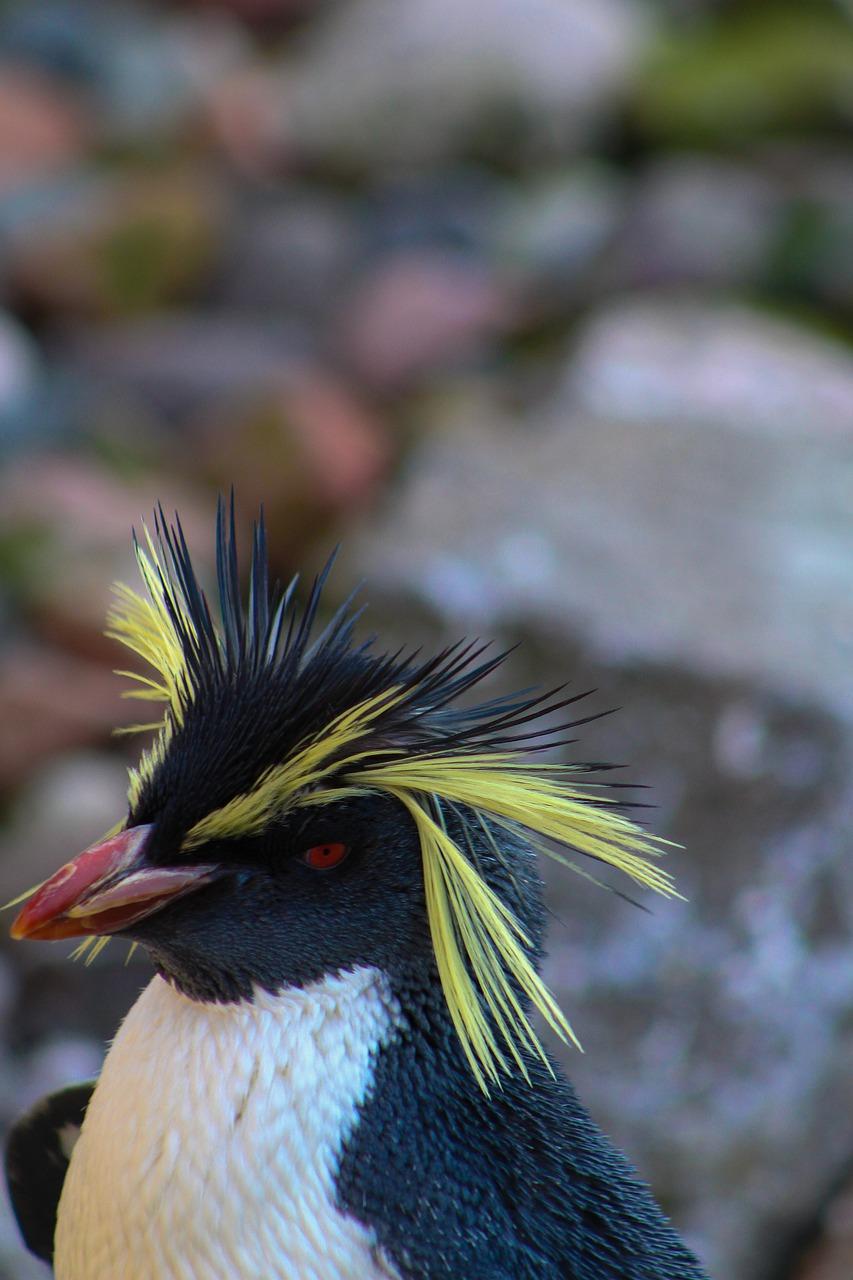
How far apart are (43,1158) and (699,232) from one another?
17.0ft

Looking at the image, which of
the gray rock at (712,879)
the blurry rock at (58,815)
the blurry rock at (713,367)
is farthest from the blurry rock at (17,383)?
the gray rock at (712,879)

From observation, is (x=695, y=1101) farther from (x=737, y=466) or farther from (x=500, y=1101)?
(x=737, y=466)

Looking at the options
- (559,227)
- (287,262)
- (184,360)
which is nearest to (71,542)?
(184,360)

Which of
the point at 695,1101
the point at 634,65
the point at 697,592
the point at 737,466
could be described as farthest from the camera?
the point at 634,65

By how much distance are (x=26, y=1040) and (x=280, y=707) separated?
6.36 feet

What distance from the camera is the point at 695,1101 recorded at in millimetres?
2465

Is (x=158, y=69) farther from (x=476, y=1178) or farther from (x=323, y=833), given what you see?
(x=476, y=1178)

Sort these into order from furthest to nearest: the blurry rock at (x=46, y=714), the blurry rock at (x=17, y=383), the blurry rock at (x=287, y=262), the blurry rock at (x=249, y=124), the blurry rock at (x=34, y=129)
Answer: the blurry rock at (x=249, y=124) < the blurry rock at (x=34, y=129) < the blurry rock at (x=287, y=262) < the blurry rock at (x=17, y=383) < the blurry rock at (x=46, y=714)

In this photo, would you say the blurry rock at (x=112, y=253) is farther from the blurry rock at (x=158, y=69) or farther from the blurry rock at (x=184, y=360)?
the blurry rock at (x=158, y=69)

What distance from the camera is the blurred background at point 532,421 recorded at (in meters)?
2.48

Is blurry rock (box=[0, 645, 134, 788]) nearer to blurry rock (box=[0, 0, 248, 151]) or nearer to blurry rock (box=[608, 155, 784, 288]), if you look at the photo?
blurry rock (box=[608, 155, 784, 288])

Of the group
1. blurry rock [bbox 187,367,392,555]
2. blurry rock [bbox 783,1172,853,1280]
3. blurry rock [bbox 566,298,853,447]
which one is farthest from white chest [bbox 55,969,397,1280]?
blurry rock [bbox 566,298,853,447]

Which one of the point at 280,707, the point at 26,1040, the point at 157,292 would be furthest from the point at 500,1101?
the point at 157,292

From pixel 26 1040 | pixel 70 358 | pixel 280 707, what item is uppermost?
pixel 70 358
